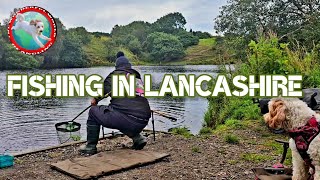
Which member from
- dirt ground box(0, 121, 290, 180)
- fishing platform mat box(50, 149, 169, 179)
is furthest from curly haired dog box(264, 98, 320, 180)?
fishing platform mat box(50, 149, 169, 179)

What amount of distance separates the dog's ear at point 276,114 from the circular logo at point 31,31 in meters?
4.84

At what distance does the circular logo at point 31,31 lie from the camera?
7671 millimetres

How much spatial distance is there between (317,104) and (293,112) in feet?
9.15

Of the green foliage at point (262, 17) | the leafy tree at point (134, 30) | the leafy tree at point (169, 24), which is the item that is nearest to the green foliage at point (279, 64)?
the green foliage at point (262, 17)

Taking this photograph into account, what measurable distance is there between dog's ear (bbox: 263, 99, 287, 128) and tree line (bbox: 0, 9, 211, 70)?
3493cm

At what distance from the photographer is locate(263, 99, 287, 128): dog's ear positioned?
400cm

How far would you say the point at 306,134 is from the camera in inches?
156

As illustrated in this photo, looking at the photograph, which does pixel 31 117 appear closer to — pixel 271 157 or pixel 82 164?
pixel 82 164

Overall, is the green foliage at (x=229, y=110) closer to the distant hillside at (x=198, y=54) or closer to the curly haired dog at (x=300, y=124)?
the curly haired dog at (x=300, y=124)

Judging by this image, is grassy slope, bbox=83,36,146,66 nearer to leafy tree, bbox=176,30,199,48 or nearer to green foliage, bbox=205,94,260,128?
leafy tree, bbox=176,30,199,48

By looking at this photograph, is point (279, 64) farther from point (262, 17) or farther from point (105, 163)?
point (262, 17)

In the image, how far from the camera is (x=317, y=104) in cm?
651

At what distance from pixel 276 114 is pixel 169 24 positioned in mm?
58436

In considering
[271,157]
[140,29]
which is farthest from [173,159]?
[140,29]
